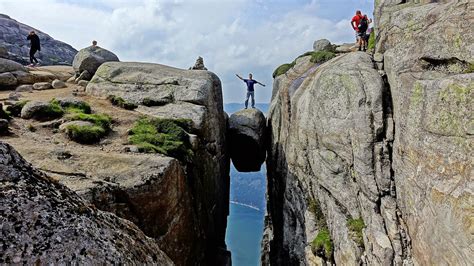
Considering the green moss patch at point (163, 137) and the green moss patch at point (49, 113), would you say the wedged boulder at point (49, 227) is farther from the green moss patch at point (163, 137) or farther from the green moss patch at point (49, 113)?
the green moss patch at point (49, 113)

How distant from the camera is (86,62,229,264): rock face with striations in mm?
21391

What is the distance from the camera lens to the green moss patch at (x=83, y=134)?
734 inches

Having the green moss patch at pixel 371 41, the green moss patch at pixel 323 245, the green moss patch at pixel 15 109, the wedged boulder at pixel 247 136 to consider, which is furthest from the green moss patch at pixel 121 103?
the green moss patch at pixel 371 41

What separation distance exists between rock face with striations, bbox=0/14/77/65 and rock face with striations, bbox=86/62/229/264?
2569 inches

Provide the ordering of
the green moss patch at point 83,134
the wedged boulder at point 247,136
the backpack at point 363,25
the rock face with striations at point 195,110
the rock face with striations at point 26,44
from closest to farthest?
the green moss patch at point 83,134 < the rock face with striations at point 195,110 < the backpack at point 363,25 < the wedged boulder at point 247,136 < the rock face with striations at point 26,44

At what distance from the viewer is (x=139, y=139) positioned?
63.7 ft

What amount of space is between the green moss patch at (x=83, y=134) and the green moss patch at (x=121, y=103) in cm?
654

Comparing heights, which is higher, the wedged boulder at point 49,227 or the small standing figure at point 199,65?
the small standing figure at point 199,65

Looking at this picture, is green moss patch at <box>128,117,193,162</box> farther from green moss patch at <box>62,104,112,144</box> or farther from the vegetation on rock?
the vegetation on rock

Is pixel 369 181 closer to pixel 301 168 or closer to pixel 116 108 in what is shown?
pixel 301 168

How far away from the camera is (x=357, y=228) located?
1795cm

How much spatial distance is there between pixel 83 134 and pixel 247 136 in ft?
58.4

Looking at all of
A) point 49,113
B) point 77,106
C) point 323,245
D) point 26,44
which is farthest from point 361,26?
point 26,44

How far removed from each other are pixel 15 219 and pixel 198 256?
17254 mm
